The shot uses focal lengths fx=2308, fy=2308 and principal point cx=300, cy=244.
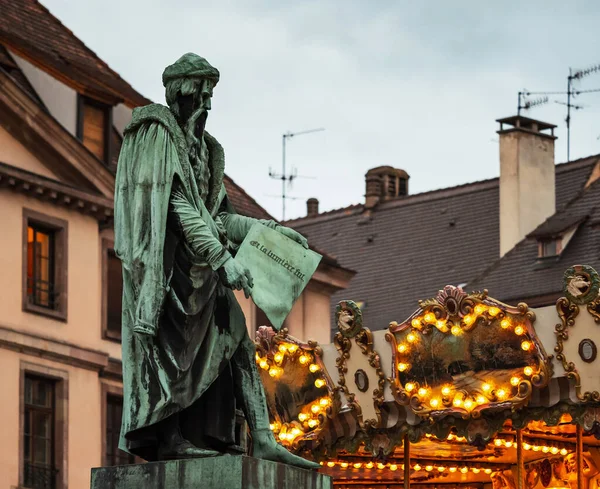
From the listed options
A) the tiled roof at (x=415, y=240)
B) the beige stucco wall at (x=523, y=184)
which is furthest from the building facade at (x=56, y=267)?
the beige stucco wall at (x=523, y=184)

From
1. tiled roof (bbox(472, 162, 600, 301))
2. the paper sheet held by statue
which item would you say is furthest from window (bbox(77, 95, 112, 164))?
the paper sheet held by statue

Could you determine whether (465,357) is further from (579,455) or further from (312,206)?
(312,206)

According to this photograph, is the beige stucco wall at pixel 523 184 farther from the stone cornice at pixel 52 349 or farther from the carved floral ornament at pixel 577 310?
the carved floral ornament at pixel 577 310

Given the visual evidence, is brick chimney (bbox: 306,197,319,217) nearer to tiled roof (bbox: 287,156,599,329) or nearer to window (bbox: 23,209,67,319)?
tiled roof (bbox: 287,156,599,329)

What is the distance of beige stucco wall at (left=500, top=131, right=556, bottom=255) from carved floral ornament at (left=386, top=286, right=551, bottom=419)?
2560 centimetres

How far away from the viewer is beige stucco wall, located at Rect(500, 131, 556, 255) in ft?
169

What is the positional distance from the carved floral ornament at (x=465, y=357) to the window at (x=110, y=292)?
516 inches

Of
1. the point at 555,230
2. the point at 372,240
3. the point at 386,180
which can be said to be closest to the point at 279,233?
the point at 555,230

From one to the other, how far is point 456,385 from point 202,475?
1468 centimetres

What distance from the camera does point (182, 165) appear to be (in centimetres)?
1187

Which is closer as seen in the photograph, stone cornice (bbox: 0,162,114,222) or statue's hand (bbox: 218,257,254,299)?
statue's hand (bbox: 218,257,254,299)

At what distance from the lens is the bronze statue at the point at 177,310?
37.9 feet

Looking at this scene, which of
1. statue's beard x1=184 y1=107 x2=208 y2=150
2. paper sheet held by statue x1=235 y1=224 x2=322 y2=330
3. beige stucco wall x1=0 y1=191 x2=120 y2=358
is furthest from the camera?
beige stucco wall x1=0 y1=191 x2=120 y2=358

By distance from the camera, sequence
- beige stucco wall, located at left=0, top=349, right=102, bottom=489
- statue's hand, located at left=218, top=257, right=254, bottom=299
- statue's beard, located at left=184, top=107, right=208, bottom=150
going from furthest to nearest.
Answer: beige stucco wall, located at left=0, top=349, right=102, bottom=489 < statue's beard, located at left=184, top=107, right=208, bottom=150 < statue's hand, located at left=218, top=257, right=254, bottom=299
